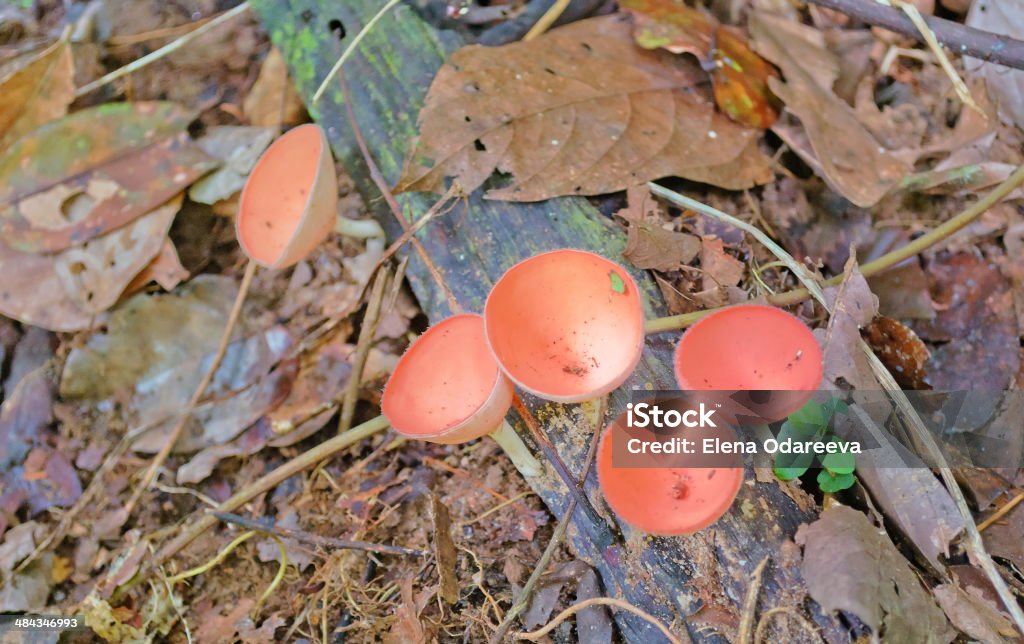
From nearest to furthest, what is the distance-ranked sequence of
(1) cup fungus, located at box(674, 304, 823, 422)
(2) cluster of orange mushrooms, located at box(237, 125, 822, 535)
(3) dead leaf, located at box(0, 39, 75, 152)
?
(2) cluster of orange mushrooms, located at box(237, 125, 822, 535)
(1) cup fungus, located at box(674, 304, 823, 422)
(3) dead leaf, located at box(0, 39, 75, 152)

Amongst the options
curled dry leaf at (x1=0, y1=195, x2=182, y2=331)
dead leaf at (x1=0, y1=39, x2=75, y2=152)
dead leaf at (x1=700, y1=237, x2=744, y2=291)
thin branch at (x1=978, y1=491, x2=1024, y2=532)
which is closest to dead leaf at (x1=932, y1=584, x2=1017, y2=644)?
thin branch at (x1=978, y1=491, x2=1024, y2=532)

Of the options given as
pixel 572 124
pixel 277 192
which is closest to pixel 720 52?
pixel 572 124

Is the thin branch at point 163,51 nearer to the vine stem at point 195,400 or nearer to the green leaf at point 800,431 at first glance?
the vine stem at point 195,400

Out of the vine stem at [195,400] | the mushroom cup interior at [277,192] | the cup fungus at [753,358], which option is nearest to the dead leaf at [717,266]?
the cup fungus at [753,358]

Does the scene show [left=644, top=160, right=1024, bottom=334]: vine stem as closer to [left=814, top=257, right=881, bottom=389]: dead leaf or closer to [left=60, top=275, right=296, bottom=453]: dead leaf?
[left=814, top=257, right=881, bottom=389]: dead leaf

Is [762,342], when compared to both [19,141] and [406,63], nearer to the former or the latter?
[406,63]

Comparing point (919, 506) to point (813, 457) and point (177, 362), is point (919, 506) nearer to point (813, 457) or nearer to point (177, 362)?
point (813, 457)

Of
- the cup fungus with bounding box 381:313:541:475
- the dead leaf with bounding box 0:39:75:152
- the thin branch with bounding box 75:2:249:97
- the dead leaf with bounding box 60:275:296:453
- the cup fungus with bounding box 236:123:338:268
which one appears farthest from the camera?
the thin branch with bounding box 75:2:249:97
